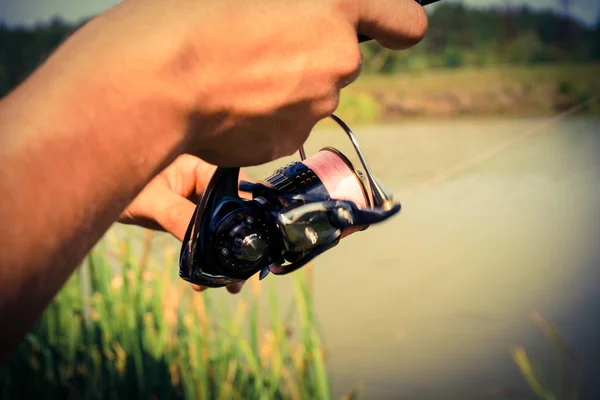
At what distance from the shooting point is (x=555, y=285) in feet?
12.3

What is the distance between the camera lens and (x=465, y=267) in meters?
3.79

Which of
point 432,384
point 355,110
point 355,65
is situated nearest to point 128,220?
point 355,65

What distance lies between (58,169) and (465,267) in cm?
350

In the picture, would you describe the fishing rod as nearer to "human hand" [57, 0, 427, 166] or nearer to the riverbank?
"human hand" [57, 0, 427, 166]

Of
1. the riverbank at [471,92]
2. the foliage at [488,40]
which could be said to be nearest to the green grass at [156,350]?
the riverbank at [471,92]

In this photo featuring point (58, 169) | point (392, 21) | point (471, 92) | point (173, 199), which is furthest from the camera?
point (471, 92)

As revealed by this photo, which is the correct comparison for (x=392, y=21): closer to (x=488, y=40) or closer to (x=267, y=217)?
(x=267, y=217)

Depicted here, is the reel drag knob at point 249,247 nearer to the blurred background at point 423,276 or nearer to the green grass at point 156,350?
the blurred background at point 423,276

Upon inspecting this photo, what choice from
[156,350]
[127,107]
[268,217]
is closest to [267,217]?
[268,217]

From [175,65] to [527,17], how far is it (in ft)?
16.8

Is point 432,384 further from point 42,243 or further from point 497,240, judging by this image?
point 42,243

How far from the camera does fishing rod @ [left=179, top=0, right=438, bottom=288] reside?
0.83 m

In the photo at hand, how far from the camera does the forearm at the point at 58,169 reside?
1.49ft

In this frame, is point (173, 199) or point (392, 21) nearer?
point (392, 21)
